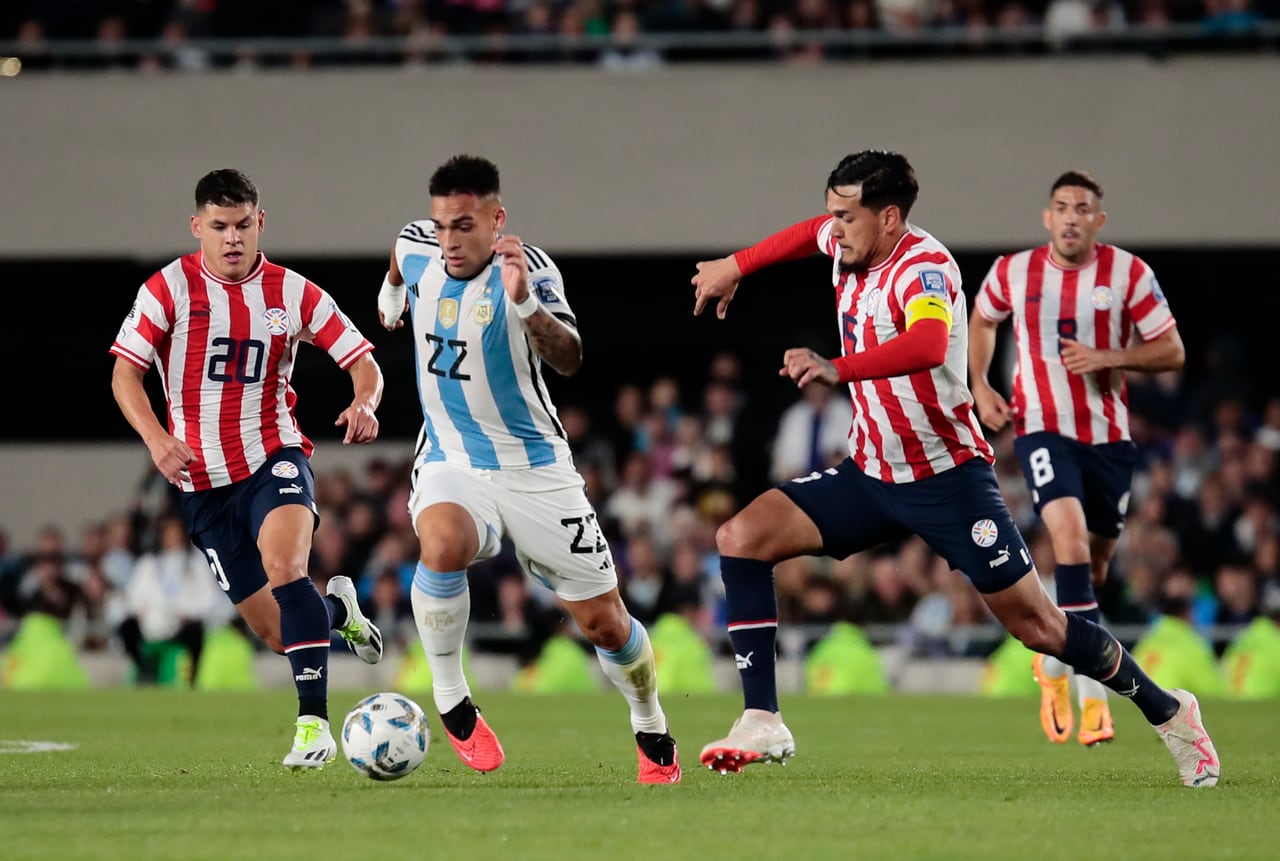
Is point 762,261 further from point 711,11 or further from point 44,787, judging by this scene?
point 711,11

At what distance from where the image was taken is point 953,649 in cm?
1591

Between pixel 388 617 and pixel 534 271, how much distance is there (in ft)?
31.3

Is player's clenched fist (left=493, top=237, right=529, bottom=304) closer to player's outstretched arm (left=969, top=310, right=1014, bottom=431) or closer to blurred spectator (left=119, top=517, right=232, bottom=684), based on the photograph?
player's outstretched arm (left=969, top=310, right=1014, bottom=431)

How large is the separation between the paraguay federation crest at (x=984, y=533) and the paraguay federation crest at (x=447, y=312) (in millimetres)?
2134

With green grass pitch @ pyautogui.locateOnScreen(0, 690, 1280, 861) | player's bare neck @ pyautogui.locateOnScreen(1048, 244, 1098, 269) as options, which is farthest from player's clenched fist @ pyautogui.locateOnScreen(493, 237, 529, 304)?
player's bare neck @ pyautogui.locateOnScreen(1048, 244, 1098, 269)

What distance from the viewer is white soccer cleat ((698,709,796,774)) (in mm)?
7117

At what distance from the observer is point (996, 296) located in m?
10.3

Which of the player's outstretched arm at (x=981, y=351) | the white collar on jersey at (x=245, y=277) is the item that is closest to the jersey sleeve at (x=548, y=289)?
the white collar on jersey at (x=245, y=277)

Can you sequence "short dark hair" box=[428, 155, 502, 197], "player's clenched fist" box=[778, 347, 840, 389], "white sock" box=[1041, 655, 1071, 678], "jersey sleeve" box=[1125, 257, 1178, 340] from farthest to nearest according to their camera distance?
"white sock" box=[1041, 655, 1071, 678]
"jersey sleeve" box=[1125, 257, 1178, 340]
"short dark hair" box=[428, 155, 502, 197]
"player's clenched fist" box=[778, 347, 840, 389]

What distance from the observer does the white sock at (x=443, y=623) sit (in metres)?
7.30

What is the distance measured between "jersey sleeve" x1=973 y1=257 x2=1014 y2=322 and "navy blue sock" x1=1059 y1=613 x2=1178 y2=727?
305 centimetres

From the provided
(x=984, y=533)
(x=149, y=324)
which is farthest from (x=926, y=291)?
(x=149, y=324)

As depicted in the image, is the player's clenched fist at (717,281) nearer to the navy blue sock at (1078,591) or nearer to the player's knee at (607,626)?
the player's knee at (607,626)

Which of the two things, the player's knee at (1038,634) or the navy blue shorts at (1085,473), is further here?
the navy blue shorts at (1085,473)
